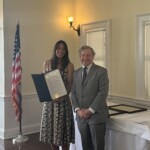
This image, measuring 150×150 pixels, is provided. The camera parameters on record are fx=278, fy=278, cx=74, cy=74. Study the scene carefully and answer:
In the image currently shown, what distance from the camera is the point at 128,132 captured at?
9.55ft

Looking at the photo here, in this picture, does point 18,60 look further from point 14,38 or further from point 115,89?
point 115,89

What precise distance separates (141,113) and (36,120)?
7.92 ft

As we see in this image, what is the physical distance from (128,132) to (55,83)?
0.96 meters

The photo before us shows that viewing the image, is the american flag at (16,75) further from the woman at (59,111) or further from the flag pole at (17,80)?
the woman at (59,111)

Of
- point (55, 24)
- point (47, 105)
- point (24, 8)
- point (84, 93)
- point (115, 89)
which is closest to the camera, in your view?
point (84, 93)

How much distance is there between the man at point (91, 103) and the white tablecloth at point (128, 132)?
23cm

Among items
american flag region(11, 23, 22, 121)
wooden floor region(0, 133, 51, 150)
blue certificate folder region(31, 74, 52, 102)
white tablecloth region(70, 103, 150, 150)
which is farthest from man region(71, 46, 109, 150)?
american flag region(11, 23, 22, 121)

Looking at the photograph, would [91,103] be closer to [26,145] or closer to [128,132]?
Answer: [128,132]

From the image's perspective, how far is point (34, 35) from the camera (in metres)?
5.09

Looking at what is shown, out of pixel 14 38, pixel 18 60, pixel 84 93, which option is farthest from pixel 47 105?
pixel 14 38

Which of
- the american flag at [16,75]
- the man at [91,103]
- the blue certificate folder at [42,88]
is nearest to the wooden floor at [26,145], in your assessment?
the american flag at [16,75]

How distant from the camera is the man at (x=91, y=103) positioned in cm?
280

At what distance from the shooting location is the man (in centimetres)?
280

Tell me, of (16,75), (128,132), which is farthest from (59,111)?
(16,75)
